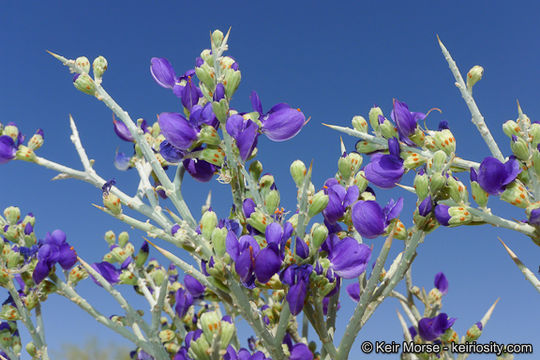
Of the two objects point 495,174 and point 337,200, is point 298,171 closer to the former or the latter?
point 337,200

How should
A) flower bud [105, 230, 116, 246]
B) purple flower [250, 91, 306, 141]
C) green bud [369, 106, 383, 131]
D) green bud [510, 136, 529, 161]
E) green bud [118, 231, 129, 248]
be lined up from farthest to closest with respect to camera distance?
flower bud [105, 230, 116, 246] → green bud [118, 231, 129, 248] → green bud [369, 106, 383, 131] → purple flower [250, 91, 306, 141] → green bud [510, 136, 529, 161]

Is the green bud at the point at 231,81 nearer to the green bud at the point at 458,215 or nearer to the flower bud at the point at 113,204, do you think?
the flower bud at the point at 113,204

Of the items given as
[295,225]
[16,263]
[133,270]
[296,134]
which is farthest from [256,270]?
[16,263]

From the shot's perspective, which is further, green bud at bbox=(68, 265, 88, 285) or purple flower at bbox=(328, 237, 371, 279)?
green bud at bbox=(68, 265, 88, 285)

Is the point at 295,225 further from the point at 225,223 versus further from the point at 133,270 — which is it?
the point at 133,270

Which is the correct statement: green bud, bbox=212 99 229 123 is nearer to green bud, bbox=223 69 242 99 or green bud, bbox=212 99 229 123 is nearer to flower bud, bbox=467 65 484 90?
green bud, bbox=223 69 242 99

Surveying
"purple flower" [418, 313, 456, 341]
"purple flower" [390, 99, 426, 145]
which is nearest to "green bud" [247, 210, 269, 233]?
"purple flower" [390, 99, 426, 145]

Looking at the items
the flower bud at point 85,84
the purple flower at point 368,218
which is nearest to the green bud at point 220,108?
the purple flower at point 368,218
